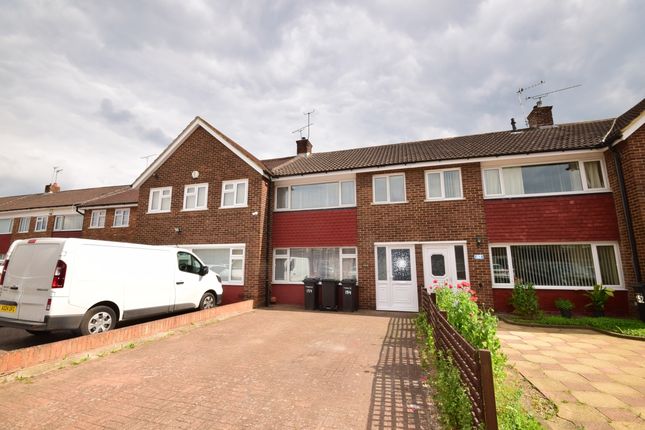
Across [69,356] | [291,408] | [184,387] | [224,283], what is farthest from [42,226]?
[291,408]

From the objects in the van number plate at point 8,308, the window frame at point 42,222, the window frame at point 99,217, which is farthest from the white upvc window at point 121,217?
the van number plate at point 8,308

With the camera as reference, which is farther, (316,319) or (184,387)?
(316,319)

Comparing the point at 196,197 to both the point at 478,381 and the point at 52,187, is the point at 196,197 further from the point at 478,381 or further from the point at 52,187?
the point at 52,187

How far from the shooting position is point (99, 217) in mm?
17719

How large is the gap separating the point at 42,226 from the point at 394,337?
25433mm

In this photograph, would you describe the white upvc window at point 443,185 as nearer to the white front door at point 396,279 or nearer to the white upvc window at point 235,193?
the white front door at point 396,279

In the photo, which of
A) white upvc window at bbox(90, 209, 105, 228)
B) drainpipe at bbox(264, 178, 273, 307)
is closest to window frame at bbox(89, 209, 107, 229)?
white upvc window at bbox(90, 209, 105, 228)

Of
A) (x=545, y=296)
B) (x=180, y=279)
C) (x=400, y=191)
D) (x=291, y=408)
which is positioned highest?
(x=400, y=191)

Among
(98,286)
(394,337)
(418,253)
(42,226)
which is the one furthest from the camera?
(42,226)

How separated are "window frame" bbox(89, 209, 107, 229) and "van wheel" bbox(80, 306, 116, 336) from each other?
45.9 feet

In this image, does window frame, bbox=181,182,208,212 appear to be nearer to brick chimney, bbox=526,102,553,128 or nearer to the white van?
the white van

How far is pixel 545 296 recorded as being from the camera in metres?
9.12

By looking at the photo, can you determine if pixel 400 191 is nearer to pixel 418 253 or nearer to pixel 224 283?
pixel 418 253

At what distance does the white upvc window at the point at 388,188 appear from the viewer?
11102 mm
